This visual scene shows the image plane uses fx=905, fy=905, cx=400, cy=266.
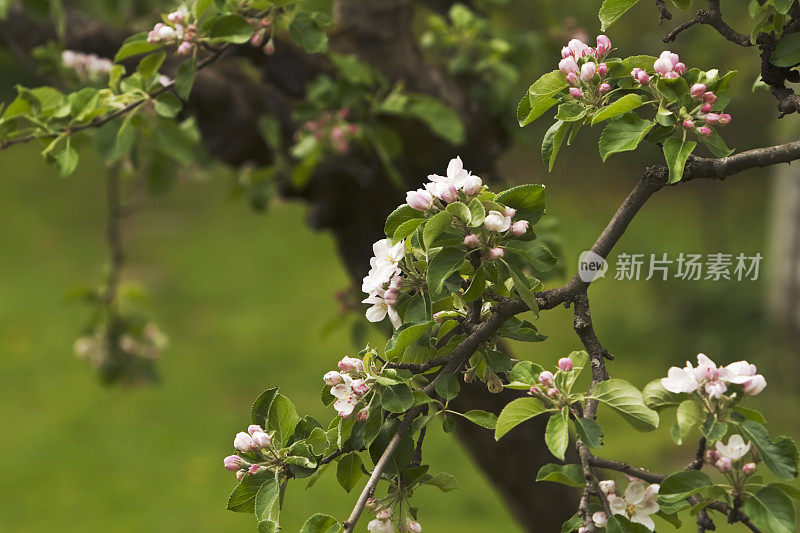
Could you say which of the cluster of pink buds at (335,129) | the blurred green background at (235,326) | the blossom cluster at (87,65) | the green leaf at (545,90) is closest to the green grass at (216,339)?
the blurred green background at (235,326)

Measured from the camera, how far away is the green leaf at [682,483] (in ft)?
3.38

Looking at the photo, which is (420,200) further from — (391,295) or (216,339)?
(216,339)

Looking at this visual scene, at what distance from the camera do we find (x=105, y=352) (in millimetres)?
3279

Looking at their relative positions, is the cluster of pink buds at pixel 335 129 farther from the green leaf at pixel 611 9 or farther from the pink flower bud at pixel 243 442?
the pink flower bud at pixel 243 442

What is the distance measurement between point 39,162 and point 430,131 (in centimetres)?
901

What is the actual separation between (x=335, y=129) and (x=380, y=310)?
51.1 inches

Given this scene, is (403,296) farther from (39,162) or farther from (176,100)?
(39,162)

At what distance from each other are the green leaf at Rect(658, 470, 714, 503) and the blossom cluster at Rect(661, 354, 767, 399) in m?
0.09

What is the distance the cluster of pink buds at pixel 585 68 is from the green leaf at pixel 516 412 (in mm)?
420

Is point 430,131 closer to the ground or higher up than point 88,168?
closer to the ground

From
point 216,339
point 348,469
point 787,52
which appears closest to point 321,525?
point 348,469

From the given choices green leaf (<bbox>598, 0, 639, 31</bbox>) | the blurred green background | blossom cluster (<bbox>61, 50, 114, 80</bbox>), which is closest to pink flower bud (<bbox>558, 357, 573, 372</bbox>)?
green leaf (<bbox>598, 0, 639, 31</bbox>)

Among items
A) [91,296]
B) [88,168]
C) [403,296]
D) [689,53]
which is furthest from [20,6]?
[88,168]

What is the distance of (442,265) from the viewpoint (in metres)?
1.09
